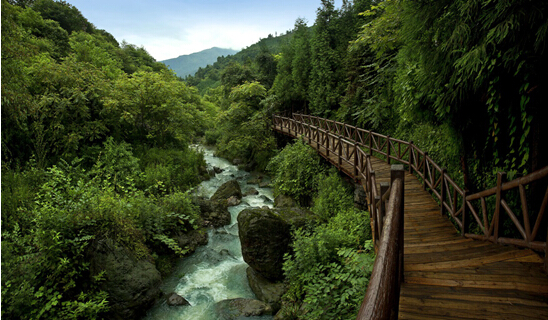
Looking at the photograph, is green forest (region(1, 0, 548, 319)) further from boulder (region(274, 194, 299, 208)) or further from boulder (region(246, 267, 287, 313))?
boulder (region(246, 267, 287, 313))

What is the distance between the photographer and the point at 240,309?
6059 mm

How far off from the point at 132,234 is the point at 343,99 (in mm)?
13404

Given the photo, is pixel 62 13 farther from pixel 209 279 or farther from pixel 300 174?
pixel 209 279

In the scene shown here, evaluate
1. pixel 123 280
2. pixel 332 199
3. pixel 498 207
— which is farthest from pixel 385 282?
pixel 332 199

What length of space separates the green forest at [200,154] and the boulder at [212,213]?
1.97ft

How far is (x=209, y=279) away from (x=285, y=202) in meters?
4.63

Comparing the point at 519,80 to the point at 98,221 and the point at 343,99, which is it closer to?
the point at 98,221

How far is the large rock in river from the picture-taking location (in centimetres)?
691

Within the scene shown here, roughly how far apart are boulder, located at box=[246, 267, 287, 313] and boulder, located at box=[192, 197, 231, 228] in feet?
11.2

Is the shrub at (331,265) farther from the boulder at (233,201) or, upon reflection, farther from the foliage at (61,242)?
the boulder at (233,201)

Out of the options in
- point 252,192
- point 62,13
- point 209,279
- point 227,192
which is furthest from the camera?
point 62,13

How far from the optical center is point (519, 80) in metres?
3.84

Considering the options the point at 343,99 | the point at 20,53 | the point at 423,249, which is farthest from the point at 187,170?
the point at 423,249

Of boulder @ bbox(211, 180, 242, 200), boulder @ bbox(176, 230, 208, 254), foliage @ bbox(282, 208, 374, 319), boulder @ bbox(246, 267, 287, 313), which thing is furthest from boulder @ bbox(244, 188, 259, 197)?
foliage @ bbox(282, 208, 374, 319)
